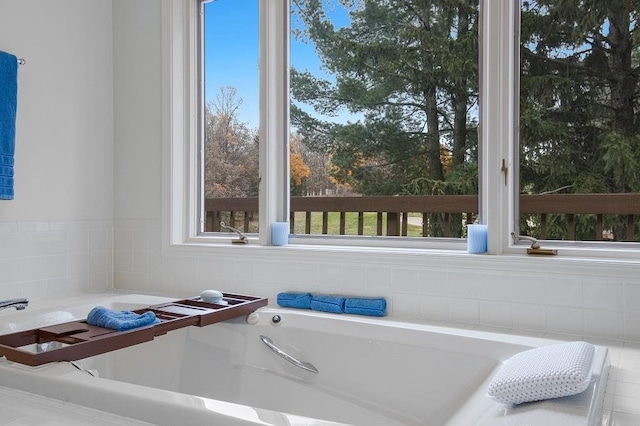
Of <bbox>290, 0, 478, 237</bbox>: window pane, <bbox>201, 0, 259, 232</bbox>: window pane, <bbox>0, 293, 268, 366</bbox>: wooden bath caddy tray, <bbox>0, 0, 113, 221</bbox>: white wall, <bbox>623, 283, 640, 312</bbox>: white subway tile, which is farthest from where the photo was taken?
<bbox>201, 0, 259, 232</bbox>: window pane

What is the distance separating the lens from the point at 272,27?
105 inches

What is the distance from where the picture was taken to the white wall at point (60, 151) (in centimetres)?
254

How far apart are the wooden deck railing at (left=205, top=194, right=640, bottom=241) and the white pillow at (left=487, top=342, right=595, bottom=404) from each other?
34.0 inches

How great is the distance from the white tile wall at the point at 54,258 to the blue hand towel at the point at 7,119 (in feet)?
0.81

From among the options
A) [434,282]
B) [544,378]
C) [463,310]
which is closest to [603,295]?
[463,310]

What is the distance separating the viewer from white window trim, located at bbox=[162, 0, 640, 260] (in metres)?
2.10

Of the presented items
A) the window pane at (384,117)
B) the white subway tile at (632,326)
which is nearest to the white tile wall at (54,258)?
the window pane at (384,117)

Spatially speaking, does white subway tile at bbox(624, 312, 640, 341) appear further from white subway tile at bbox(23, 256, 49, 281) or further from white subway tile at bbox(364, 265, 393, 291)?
white subway tile at bbox(23, 256, 49, 281)

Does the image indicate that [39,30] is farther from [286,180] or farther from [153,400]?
[153,400]

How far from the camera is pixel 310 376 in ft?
6.70

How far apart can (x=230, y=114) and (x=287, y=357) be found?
A: 1415mm

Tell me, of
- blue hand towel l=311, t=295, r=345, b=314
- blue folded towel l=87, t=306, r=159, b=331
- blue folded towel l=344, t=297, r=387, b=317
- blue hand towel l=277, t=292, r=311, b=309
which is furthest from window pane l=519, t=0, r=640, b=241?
blue folded towel l=87, t=306, r=159, b=331

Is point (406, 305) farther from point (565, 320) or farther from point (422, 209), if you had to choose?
point (565, 320)

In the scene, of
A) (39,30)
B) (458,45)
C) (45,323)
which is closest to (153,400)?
(45,323)
